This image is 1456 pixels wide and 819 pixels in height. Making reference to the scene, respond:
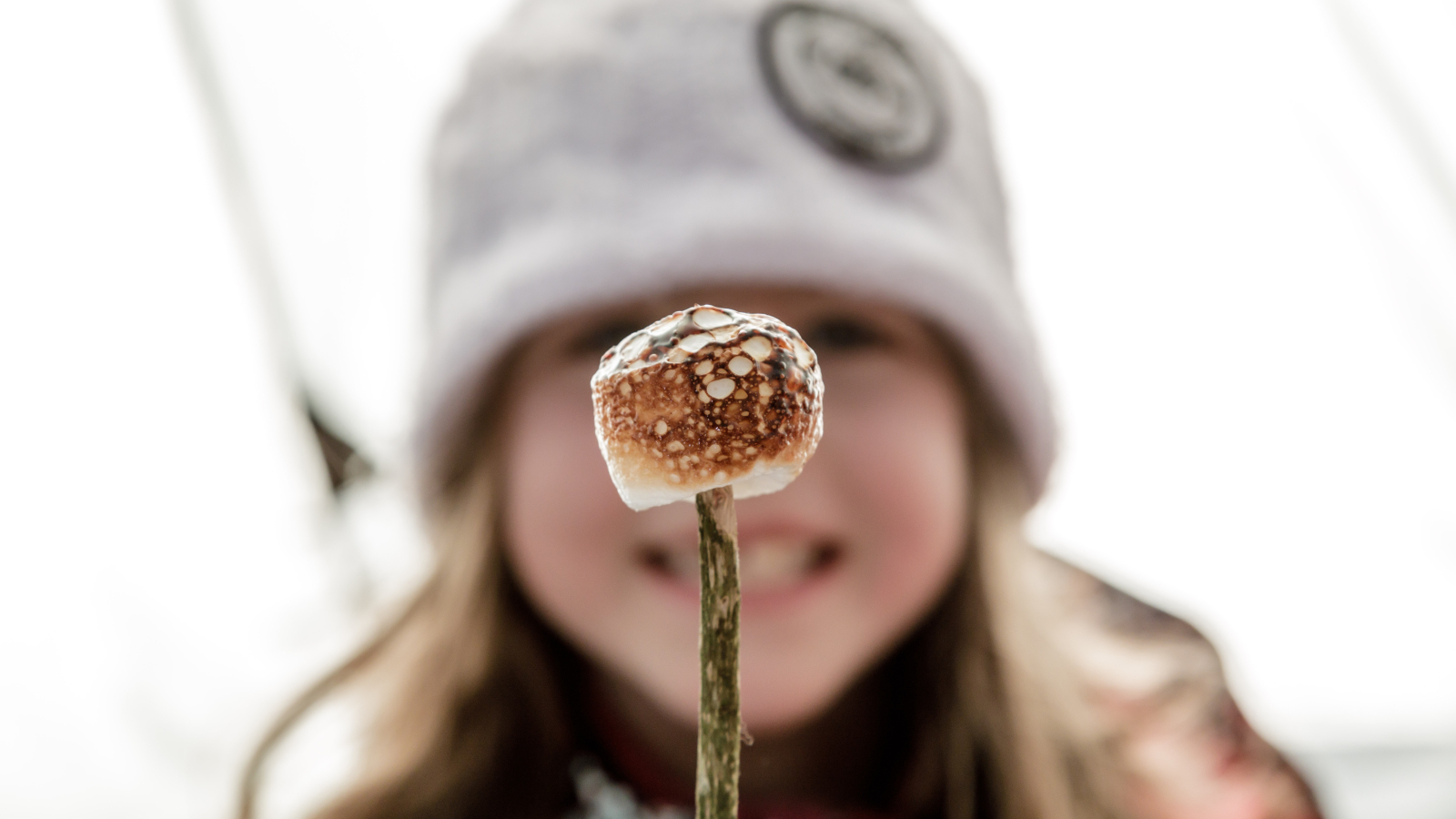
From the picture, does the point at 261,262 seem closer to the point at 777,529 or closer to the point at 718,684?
the point at 777,529

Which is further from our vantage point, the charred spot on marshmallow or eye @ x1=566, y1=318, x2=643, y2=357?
eye @ x1=566, y1=318, x2=643, y2=357

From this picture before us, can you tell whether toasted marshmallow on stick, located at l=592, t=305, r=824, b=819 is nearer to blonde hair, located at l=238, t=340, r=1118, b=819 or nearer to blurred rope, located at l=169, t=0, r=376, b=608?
blonde hair, located at l=238, t=340, r=1118, b=819

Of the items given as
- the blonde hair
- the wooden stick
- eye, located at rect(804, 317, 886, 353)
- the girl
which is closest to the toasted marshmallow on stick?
the wooden stick

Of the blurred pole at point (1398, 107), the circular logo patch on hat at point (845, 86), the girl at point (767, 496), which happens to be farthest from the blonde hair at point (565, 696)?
the blurred pole at point (1398, 107)

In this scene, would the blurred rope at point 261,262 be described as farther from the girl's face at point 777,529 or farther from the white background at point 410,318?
the girl's face at point 777,529

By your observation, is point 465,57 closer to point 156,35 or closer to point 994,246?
point 994,246

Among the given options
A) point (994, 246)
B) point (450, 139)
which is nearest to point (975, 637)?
point (994, 246)

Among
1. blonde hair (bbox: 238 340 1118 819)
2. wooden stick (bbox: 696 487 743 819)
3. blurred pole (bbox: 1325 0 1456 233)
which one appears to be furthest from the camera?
blurred pole (bbox: 1325 0 1456 233)
